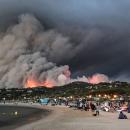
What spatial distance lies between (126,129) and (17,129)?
2084cm

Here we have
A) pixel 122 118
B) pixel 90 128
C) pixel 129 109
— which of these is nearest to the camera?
pixel 90 128

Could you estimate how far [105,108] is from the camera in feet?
474

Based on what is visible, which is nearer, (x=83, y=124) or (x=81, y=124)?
(x=83, y=124)

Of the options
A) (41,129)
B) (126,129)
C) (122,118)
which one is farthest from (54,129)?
(122,118)

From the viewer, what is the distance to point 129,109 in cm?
12269

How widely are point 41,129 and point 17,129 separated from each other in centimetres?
726

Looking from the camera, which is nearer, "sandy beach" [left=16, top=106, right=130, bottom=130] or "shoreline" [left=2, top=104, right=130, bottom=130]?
"sandy beach" [left=16, top=106, right=130, bottom=130]

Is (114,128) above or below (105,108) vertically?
below

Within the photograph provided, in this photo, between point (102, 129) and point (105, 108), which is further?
point (105, 108)

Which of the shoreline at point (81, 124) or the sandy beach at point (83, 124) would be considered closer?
the sandy beach at point (83, 124)

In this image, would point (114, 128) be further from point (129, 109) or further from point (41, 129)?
point (129, 109)

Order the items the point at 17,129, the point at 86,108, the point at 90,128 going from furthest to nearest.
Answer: the point at 86,108, the point at 17,129, the point at 90,128

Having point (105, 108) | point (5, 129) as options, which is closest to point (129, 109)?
point (105, 108)

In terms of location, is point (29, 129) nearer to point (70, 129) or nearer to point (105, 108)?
point (70, 129)
